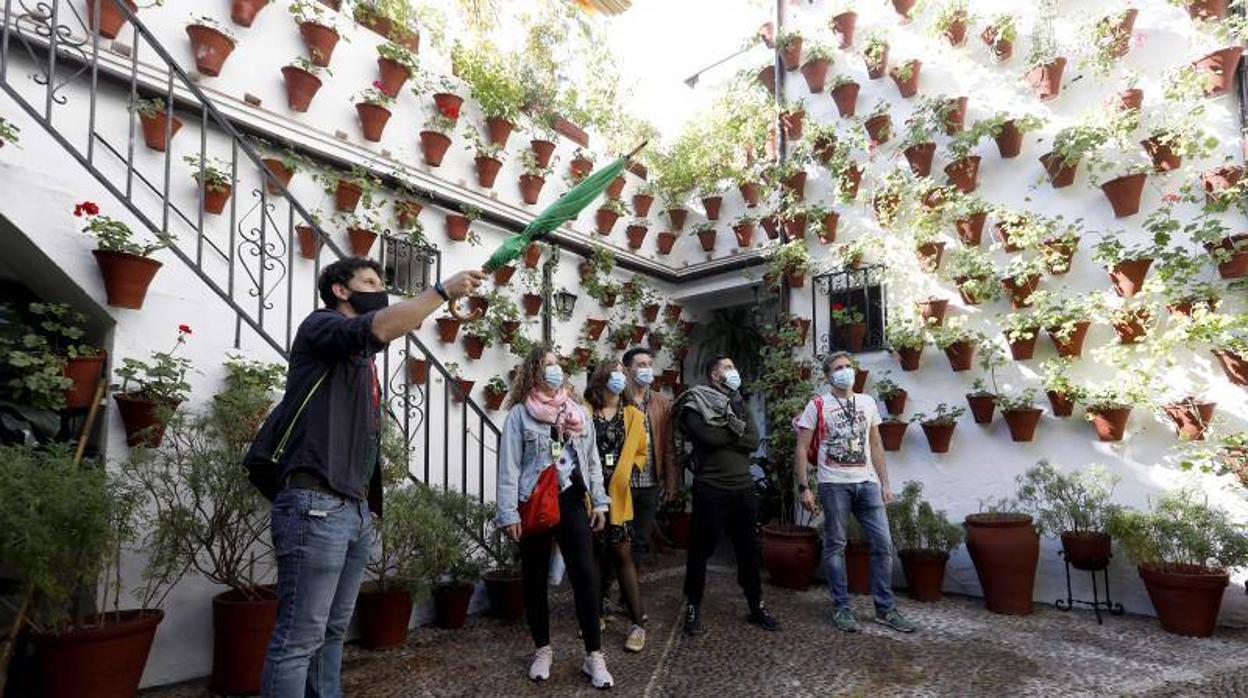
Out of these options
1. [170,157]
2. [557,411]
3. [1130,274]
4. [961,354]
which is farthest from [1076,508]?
[170,157]

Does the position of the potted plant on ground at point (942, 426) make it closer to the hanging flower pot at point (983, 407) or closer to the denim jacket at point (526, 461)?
the hanging flower pot at point (983, 407)

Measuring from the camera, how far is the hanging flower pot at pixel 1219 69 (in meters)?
4.92

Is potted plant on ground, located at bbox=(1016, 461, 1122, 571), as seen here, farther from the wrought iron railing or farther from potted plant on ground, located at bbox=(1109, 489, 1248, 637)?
the wrought iron railing

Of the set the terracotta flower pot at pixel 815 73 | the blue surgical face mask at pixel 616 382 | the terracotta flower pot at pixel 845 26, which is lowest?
the blue surgical face mask at pixel 616 382

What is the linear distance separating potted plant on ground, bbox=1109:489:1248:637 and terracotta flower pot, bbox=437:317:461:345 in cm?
543

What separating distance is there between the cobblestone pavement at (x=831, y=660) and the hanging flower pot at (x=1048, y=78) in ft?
14.0

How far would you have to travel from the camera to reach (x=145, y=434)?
10.7 ft

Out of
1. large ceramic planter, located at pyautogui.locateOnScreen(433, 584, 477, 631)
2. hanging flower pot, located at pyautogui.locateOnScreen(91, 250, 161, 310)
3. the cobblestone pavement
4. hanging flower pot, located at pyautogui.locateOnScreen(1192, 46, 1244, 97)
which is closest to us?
hanging flower pot, located at pyautogui.locateOnScreen(91, 250, 161, 310)

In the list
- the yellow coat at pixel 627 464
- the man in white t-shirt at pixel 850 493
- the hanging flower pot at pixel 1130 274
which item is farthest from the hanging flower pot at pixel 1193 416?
the yellow coat at pixel 627 464

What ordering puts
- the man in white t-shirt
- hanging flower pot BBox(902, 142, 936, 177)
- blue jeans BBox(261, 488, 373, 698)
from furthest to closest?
hanging flower pot BBox(902, 142, 936, 177) → the man in white t-shirt → blue jeans BBox(261, 488, 373, 698)

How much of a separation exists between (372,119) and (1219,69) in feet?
21.6

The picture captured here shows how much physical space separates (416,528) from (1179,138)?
614 centimetres

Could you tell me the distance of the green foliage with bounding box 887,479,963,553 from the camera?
5426mm

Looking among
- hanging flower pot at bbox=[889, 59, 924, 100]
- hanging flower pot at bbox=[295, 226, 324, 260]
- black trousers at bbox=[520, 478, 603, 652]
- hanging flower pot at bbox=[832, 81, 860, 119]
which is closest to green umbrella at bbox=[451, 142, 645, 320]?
black trousers at bbox=[520, 478, 603, 652]
